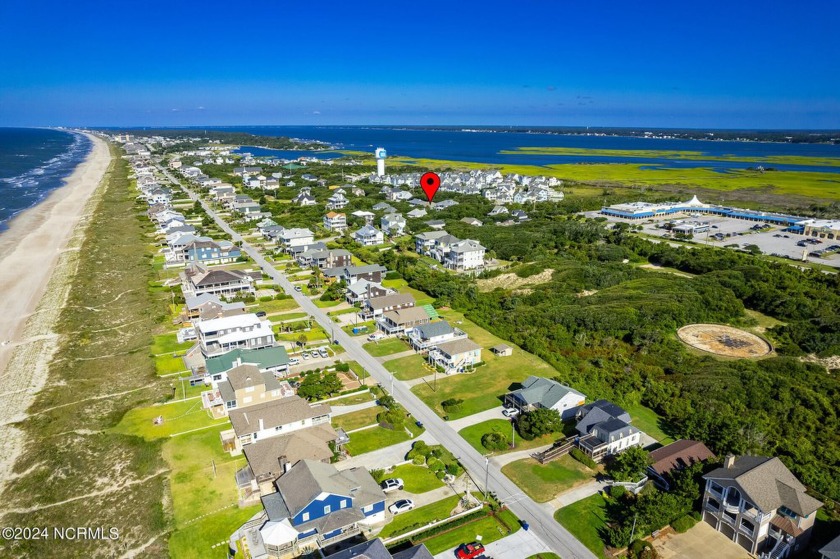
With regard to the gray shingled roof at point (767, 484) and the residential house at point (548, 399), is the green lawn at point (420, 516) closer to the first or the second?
the residential house at point (548, 399)

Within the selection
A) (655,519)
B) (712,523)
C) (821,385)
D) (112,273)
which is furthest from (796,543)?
(112,273)

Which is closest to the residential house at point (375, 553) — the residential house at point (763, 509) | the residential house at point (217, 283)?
the residential house at point (763, 509)

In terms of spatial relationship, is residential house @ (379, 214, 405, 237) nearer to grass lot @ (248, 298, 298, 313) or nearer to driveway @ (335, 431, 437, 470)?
grass lot @ (248, 298, 298, 313)

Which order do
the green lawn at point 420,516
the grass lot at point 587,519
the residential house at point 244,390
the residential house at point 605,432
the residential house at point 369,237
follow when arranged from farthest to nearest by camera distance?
the residential house at point 369,237 < the residential house at point 244,390 < the residential house at point 605,432 < the green lawn at point 420,516 < the grass lot at point 587,519

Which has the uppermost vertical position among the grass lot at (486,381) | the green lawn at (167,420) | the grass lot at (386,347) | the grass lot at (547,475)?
the grass lot at (386,347)

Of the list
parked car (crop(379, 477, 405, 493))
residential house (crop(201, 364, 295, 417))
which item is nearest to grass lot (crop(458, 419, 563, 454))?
parked car (crop(379, 477, 405, 493))

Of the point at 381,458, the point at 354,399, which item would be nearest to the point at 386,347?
the point at 354,399

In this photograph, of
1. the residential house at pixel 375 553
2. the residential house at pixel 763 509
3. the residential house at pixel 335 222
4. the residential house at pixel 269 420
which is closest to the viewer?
the residential house at pixel 375 553

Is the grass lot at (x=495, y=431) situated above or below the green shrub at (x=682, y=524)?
below
